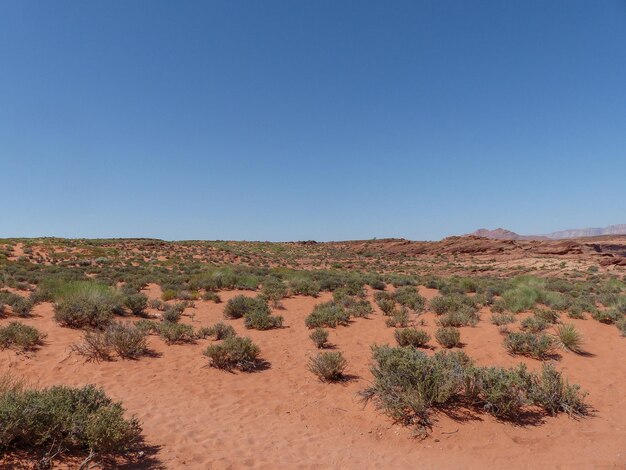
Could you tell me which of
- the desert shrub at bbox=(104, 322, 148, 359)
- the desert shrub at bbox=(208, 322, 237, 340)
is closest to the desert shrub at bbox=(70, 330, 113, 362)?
the desert shrub at bbox=(104, 322, 148, 359)

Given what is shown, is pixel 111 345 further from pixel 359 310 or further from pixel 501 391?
pixel 359 310

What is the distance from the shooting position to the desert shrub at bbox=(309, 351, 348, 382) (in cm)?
734

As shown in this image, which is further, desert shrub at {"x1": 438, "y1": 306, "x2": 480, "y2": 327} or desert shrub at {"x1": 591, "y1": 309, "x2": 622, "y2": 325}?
desert shrub at {"x1": 591, "y1": 309, "x2": 622, "y2": 325}

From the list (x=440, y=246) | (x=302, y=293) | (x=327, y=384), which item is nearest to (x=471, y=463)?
(x=327, y=384)

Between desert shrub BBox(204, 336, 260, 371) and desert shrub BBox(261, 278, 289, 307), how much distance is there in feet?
21.7

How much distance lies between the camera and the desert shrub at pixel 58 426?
4.07 metres

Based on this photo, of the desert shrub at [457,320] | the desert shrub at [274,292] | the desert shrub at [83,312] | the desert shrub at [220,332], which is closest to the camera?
the desert shrub at [220,332]

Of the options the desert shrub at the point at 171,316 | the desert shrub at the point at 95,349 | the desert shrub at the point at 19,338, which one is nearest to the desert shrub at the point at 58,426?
the desert shrub at the point at 95,349

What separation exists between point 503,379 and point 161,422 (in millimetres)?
5226

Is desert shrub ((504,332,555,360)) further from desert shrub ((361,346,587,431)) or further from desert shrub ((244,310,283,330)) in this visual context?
desert shrub ((244,310,283,330))

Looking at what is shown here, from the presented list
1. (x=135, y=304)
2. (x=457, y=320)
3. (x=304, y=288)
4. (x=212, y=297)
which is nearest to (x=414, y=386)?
(x=457, y=320)

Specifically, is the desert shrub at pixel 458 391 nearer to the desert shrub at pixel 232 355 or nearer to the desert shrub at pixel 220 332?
the desert shrub at pixel 232 355

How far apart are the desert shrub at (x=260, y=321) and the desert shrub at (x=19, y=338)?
5.25 metres

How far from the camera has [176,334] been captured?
9.42 m
